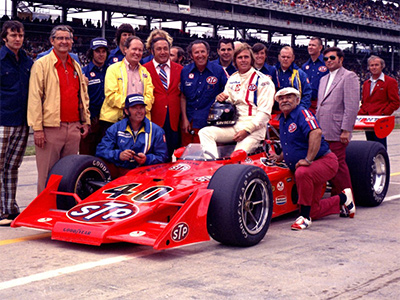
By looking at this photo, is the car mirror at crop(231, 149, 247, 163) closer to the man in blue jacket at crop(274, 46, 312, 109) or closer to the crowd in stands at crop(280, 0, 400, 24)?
the man in blue jacket at crop(274, 46, 312, 109)

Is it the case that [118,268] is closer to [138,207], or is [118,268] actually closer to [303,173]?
[138,207]

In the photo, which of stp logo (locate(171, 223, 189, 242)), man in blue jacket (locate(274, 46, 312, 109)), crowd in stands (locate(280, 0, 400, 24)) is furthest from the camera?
crowd in stands (locate(280, 0, 400, 24))

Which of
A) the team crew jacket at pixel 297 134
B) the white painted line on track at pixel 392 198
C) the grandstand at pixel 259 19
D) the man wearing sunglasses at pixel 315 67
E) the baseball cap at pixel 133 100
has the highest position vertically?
the grandstand at pixel 259 19

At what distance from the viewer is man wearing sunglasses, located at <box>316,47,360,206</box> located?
23.0ft


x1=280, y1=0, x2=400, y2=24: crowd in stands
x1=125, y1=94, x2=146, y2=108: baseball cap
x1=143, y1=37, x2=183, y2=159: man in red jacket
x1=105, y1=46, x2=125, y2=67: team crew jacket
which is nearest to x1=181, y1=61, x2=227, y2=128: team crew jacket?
x1=143, y1=37, x2=183, y2=159: man in red jacket

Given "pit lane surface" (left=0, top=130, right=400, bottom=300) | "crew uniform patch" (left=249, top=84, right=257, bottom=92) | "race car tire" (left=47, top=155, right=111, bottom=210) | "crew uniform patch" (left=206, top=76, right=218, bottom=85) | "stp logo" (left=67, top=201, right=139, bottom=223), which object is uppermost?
"crew uniform patch" (left=206, top=76, right=218, bottom=85)

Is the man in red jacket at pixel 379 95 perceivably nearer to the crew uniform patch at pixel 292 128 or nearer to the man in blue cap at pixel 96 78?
the crew uniform patch at pixel 292 128

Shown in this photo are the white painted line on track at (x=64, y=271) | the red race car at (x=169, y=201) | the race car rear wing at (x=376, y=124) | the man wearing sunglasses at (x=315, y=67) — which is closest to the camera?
the white painted line on track at (x=64, y=271)

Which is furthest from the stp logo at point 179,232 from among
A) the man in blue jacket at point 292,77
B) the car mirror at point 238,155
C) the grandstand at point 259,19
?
the grandstand at point 259,19

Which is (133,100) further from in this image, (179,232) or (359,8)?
(359,8)

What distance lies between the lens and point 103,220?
15.9ft

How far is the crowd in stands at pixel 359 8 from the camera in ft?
161

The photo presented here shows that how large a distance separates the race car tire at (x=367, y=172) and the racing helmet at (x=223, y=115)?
1761 mm

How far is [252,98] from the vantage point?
22.0 feet
